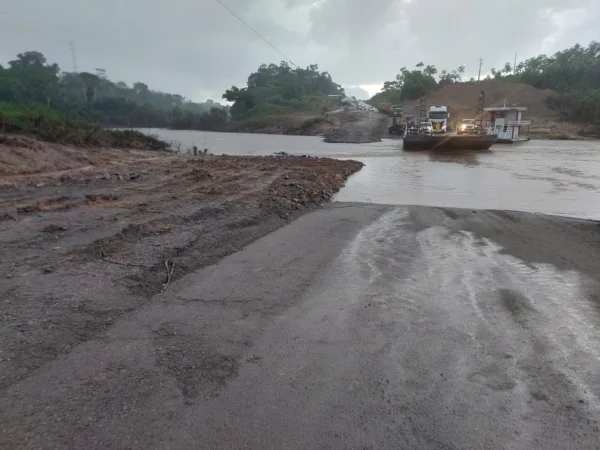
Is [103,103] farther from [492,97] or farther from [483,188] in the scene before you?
[483,188]

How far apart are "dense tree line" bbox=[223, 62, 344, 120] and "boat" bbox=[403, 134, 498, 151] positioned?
2545 inches

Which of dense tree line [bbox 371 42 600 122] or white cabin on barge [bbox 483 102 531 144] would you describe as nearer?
white cabin on barge [bbox 483 102 531 144]

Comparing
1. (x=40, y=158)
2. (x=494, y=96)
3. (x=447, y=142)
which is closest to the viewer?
(x=40, y=158)

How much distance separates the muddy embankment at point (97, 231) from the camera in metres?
3.51

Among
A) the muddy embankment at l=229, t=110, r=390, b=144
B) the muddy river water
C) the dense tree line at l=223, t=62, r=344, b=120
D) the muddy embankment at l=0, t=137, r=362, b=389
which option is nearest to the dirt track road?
the muddy embankment at l=0, t=137, r=362, b=389

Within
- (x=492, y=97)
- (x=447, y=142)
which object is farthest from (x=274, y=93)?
(x=447, y=142)

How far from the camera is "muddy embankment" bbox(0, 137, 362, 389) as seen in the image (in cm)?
351

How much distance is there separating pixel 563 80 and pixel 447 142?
74905 mm

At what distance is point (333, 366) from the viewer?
10.2ft

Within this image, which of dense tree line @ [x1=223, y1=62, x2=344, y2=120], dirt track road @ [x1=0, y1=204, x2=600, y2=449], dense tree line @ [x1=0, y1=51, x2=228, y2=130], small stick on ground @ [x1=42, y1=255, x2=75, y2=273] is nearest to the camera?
dirt track road @ [x1=0, y1=204, x2=600, y2=449]

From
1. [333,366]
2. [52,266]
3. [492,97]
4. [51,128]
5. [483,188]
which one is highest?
[492,97]

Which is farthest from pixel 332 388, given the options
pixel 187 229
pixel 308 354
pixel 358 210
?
pixel 358 210

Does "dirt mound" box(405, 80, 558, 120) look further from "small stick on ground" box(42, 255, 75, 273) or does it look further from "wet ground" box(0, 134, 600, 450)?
"small stick on ground" box(42, 255, 75, 273)

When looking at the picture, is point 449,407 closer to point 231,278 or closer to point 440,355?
point 440,355
